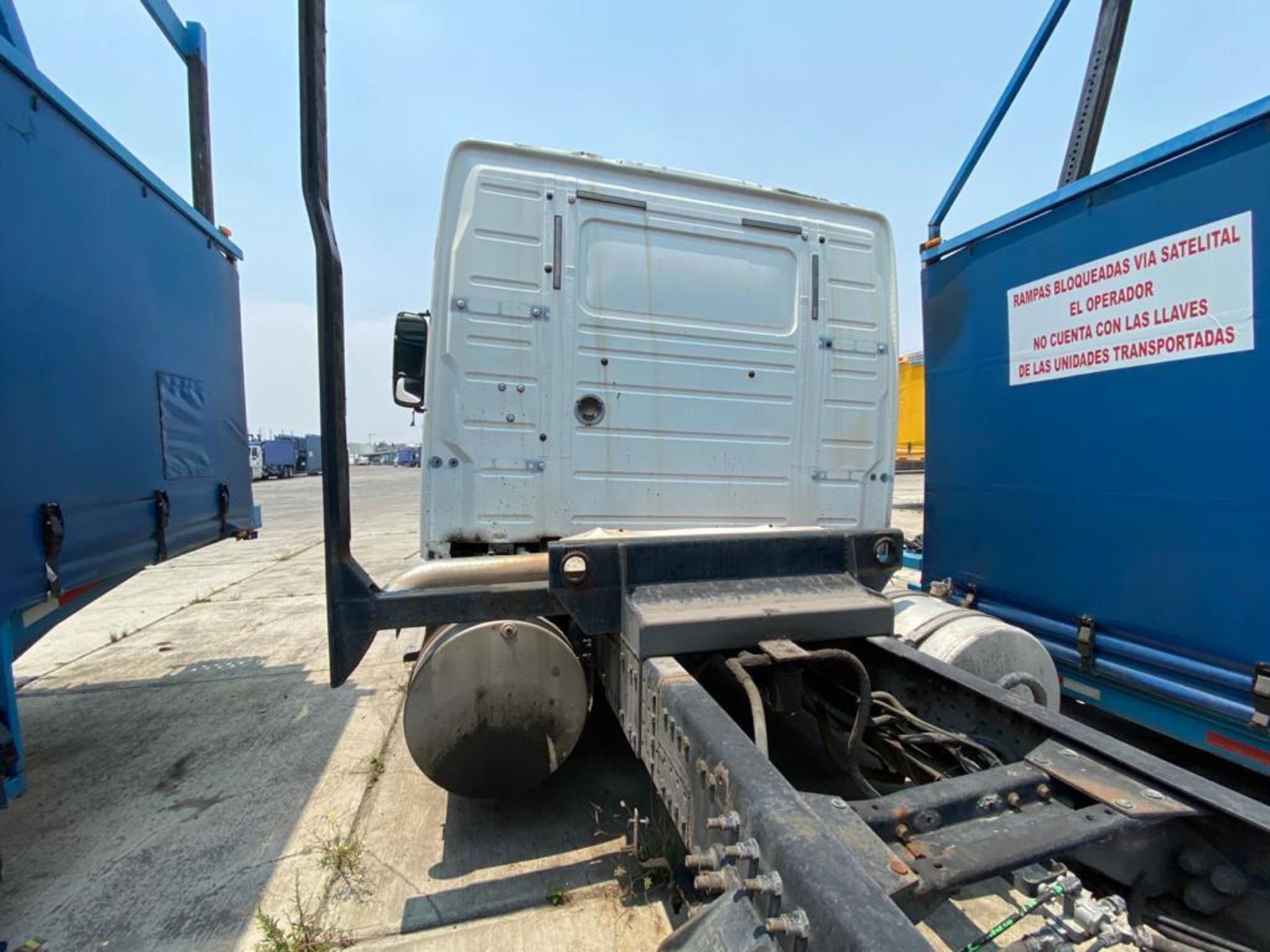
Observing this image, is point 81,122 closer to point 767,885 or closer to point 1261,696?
point 767,885

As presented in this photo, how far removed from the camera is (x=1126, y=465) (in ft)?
9.83

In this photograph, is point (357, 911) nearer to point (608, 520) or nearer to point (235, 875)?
point (235, 875)

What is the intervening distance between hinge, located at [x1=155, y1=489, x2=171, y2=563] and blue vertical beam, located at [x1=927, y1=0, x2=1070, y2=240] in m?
5.71

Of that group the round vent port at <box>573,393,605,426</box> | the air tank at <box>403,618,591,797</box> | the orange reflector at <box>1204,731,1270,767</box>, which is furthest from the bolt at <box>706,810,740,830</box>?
the orange reflector at <box>1204,731,1270,767</box>

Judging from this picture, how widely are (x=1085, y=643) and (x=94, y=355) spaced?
5.57 m

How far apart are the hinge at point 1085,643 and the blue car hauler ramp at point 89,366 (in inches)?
198

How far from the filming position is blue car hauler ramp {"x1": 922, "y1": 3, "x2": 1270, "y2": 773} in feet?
8.32

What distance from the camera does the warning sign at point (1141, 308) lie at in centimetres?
254

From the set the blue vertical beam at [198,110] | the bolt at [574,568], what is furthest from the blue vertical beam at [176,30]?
the bolt at [574,568]

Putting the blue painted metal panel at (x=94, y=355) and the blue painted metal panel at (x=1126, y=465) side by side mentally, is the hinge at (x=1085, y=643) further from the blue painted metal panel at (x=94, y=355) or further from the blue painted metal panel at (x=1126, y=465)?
the blue painted metal panel at (x=94, y=355)

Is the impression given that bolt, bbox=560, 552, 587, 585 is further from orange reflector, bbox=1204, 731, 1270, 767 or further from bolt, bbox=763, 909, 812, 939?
orange reflector, bbox=1204, 731, 1270, 767

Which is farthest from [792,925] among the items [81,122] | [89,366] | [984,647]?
[81,122]

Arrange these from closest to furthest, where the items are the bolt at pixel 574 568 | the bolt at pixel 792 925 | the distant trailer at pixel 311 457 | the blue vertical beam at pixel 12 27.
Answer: the bolt at pixel 792 925 → the bolt at pixel 574 568 → the blue vertical beam at pixel 12 27 → the distant trailer at pixel 311 457

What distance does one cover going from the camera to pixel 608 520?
2.89 metres
